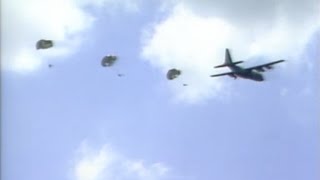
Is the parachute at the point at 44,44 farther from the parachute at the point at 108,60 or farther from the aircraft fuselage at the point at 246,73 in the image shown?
the aircraft fuselage at the point at 246,73

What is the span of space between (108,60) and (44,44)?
0.20m

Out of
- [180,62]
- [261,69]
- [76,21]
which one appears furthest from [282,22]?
[76,21]

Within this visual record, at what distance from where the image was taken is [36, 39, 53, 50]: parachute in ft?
6.52

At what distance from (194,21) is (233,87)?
9.5 inches

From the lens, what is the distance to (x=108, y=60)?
6.61 ft

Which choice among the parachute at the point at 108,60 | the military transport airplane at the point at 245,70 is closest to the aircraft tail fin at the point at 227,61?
the military transport airplane at the point at 245,70

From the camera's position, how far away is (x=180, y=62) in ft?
6.66

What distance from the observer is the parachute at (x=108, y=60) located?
6.59ft

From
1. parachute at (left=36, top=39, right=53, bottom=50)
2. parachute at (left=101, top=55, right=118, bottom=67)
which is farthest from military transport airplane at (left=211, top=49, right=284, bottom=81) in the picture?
parachute at (left=36, top=39, right=53, bottom=50)

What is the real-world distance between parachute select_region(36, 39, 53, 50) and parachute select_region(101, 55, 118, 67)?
0.56ft

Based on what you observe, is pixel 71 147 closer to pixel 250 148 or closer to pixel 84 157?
pixel 84 157

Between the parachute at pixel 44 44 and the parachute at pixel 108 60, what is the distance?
0.56 ft

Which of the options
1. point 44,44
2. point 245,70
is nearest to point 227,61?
point 245,70

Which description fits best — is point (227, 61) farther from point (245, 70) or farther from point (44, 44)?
point (44, 44)
